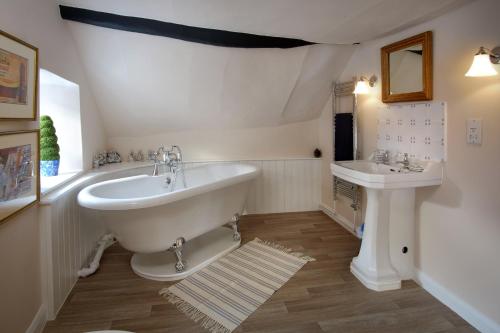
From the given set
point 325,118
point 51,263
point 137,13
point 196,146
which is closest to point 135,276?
point 51,263

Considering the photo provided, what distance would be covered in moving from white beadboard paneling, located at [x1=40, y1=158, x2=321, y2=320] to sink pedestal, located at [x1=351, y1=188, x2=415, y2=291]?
1.68m

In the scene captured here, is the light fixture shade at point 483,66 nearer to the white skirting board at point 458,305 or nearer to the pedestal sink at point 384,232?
the pedestal sink at point 384,232

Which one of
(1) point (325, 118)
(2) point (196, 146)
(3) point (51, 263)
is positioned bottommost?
(3) point (51, 263)

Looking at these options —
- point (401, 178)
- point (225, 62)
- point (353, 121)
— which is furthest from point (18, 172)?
point (353, 121)

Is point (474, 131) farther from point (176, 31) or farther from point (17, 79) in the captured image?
point (17, 79)

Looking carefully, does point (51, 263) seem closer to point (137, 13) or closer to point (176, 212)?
point (176, 212)

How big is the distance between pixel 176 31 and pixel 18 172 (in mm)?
1596

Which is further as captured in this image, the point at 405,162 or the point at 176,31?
the point at 176,31

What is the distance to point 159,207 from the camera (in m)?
2.09

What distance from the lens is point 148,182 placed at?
281 centimetres

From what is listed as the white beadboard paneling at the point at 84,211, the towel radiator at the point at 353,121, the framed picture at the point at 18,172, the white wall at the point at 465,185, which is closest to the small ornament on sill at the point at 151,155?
the white beadboard paneling at the point at 84,211

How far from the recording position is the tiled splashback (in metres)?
2.06

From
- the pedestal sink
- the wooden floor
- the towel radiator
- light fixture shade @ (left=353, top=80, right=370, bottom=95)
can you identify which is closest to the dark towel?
the towel radiator

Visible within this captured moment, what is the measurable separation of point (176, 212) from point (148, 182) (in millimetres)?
741
